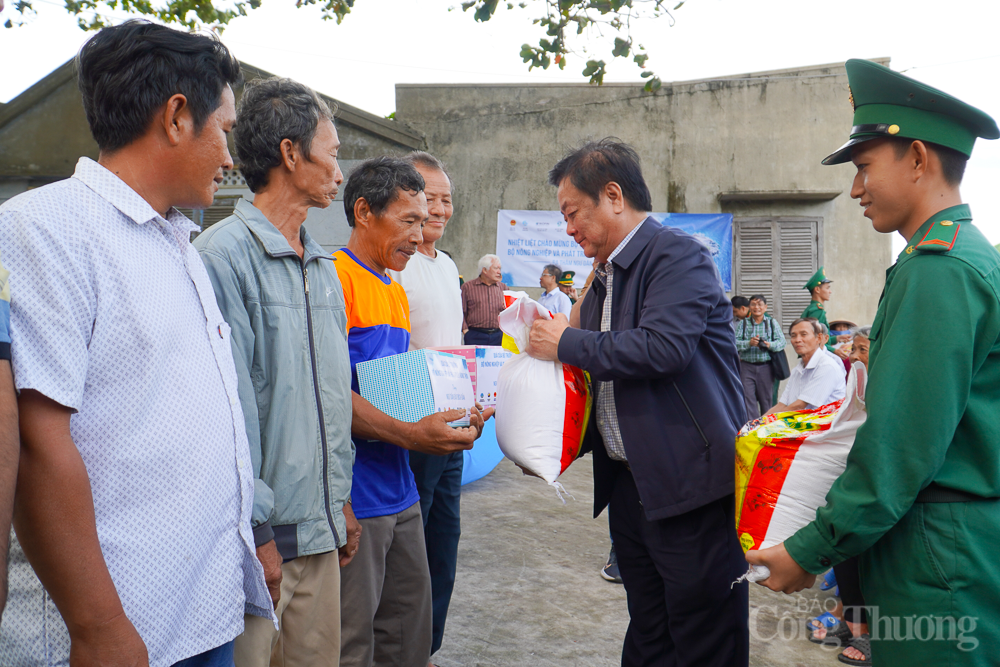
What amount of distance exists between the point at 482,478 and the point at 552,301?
11.1 ft

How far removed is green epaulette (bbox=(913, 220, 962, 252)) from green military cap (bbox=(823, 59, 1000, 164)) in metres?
0.19

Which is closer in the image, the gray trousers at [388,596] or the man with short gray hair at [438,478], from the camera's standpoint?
the gray trousers at [388,596]

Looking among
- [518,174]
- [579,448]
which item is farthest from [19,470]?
[518,174]

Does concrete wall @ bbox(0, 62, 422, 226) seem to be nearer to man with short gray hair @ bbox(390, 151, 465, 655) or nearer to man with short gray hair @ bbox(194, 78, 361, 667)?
man with short gray hair @ bbox(390, 151, 465, 655)

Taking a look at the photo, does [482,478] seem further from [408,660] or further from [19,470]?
[19,470]

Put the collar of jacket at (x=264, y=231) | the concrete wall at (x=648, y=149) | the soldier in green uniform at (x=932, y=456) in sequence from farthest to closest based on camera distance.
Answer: the concrete wall at (x=648, y=149) < the collar of jacket at (x=264, y=231) < the soldier in green uniform at (x=932, y=456)

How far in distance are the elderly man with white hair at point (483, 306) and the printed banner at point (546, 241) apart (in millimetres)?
1488

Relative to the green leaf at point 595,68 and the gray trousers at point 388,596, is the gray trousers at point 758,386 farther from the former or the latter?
the gray trousers at point 388,596

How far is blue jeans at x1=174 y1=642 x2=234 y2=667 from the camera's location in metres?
1.13

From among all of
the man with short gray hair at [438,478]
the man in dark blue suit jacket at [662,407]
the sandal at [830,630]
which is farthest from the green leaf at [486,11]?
the sandal at [830,630]

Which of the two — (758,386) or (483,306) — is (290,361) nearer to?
(758,386)

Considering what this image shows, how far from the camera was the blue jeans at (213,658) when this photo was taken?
1131mm

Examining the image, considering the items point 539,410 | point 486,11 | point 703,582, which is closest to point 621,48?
point 486,11

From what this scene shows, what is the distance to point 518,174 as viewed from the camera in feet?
35.6
